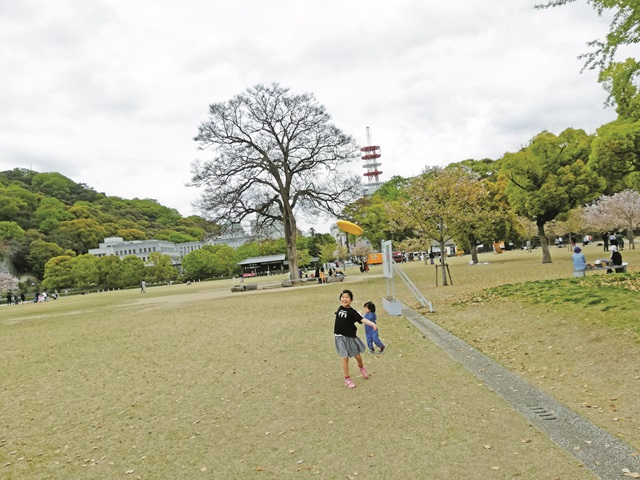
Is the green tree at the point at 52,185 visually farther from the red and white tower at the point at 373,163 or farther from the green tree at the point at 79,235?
the red and white tower at the point at 373,163

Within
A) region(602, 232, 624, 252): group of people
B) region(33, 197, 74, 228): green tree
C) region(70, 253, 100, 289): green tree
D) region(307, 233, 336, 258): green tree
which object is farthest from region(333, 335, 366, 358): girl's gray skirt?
region(33, 197, 74, 228): green tree

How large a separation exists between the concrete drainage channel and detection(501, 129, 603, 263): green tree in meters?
21.4

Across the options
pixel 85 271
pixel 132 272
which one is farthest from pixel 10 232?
pixel 132 272

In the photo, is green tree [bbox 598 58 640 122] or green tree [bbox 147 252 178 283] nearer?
green tree [bbox 598 58 640 122]

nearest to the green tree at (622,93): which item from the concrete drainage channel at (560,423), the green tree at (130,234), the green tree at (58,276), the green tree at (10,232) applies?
the concrete drainage channel at (560,423)

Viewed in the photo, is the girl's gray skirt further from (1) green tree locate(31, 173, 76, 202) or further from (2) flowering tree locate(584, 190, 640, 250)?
(1) green tree locate(31, 173, 76, 202)

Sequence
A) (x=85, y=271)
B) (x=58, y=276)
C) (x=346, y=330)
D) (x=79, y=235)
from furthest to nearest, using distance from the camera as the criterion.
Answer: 1. (x=79, y=235)
2. (x=58, y=276)
3. (x=85, y=271)
4. (x=346, y=330)

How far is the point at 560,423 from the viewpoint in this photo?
4.26 m

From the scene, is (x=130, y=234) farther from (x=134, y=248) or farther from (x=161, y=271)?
(x=161, y=271)

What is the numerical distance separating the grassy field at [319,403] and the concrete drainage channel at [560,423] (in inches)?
5.8

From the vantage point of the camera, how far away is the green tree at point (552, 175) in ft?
81.5

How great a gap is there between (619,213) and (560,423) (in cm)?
3628

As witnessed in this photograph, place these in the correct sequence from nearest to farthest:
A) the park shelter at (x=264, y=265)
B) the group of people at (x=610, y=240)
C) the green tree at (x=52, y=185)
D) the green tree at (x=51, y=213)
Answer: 1. the group of people at (x=610, y=240)
2. the park shelter at (x=264, y=265)
3. the green tree at (x=51, y=213)
4. the green tree at (x=52, y=185)

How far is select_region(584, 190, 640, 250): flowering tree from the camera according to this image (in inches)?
1286
